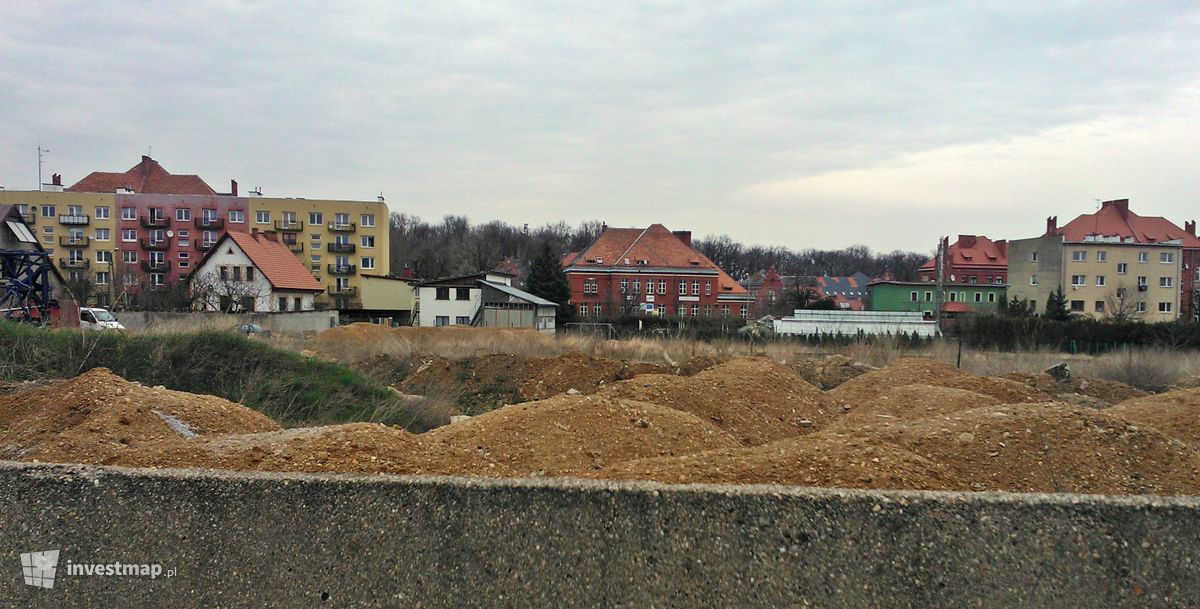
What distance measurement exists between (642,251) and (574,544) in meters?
64.1

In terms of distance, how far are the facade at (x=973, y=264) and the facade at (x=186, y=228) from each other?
6018 centimetres

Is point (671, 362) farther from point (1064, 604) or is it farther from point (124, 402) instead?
point (1064, 604)

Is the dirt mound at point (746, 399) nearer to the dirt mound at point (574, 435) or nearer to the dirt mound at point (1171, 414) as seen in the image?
the dirt mound at point (574, 435)

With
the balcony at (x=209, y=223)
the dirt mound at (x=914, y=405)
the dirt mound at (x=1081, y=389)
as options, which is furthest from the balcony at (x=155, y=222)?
the dirt mound at (x=914, y=405)

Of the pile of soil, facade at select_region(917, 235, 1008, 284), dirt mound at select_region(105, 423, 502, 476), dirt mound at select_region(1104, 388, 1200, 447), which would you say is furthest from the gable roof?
facade at select_region(917, 235, 1008, 284)

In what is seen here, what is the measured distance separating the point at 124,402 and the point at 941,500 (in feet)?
21.2

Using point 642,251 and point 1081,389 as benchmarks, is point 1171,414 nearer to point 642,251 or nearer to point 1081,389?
point 1081,389

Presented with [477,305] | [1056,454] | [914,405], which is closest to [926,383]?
[914,405]

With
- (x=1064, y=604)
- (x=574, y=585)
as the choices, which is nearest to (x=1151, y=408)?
(x=1064, y=604)

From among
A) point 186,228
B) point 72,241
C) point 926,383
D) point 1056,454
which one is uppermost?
point 186,228

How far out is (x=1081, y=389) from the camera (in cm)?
1544

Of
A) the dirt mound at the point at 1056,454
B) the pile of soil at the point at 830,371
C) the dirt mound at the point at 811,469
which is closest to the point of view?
the dirt mound at the point at 811,469

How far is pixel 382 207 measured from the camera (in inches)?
2657

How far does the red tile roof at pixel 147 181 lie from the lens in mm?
69688
